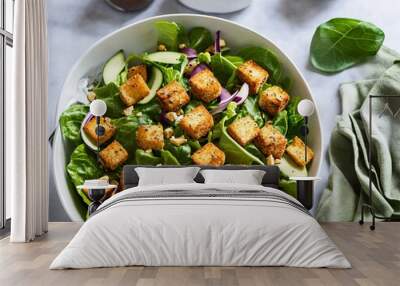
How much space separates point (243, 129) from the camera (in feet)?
21.4

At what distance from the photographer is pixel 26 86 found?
5574mm

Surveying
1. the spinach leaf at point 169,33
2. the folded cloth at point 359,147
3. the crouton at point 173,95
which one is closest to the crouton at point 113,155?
the crouton at point 173,95

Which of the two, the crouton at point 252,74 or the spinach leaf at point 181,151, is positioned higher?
the crouton at point 252,74

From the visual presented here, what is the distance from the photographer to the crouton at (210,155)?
6562 millimetres

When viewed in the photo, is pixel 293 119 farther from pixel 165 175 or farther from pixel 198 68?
pixel 165 175

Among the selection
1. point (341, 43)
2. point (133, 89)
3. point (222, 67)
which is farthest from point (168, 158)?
point (341, 43)

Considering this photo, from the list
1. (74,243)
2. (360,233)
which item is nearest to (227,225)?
(74,243)

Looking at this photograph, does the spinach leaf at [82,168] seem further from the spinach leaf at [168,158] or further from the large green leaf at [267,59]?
the large green leaf at [267,59]

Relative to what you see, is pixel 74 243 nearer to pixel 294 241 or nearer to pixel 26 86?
pixel 294 241

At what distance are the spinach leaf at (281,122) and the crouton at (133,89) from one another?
139 centimetres

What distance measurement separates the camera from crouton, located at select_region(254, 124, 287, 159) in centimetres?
661

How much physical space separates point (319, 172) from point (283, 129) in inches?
23.6

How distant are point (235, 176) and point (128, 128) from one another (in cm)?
127

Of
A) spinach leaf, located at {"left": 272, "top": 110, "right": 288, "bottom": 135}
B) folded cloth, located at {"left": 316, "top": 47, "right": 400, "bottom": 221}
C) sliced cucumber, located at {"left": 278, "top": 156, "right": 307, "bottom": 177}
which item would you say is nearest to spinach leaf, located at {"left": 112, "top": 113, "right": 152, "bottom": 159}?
spinach leaf, located at {"left": 272, "top": 110, "right": 288, "bottom": 135}
